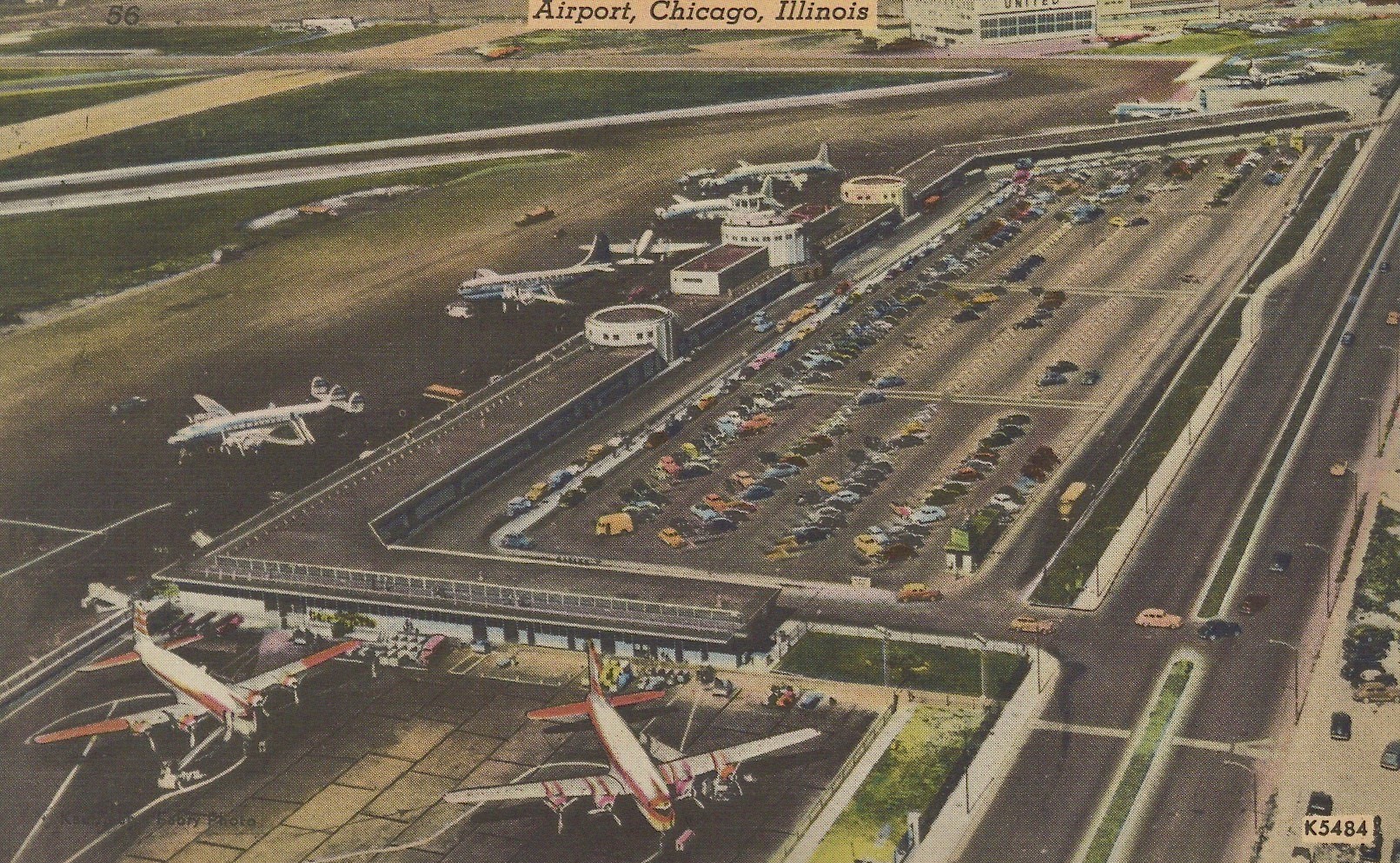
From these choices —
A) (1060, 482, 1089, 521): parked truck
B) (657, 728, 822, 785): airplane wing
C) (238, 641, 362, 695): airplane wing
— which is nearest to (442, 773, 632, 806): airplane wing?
(657, 728, 822, 785): airplane wing

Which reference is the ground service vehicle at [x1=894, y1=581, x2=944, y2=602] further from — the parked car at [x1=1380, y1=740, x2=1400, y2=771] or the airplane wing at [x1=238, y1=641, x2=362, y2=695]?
the airplane wing at [x1=238, y1=641, x2=362, y2=695]

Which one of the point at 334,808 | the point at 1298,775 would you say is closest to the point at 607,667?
the point at 334,808

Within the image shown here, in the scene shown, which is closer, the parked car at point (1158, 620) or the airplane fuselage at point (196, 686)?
the airplane fuselage at point (196, 686)

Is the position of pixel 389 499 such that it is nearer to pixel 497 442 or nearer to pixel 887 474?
pixel 497 442

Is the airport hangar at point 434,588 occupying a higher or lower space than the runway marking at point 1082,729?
higher

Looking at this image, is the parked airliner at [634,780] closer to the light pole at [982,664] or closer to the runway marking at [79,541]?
the light pole at [982,664]

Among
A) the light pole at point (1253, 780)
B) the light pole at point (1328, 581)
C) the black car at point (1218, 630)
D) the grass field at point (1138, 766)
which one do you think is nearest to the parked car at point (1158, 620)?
the black car at point (1218, 630)
